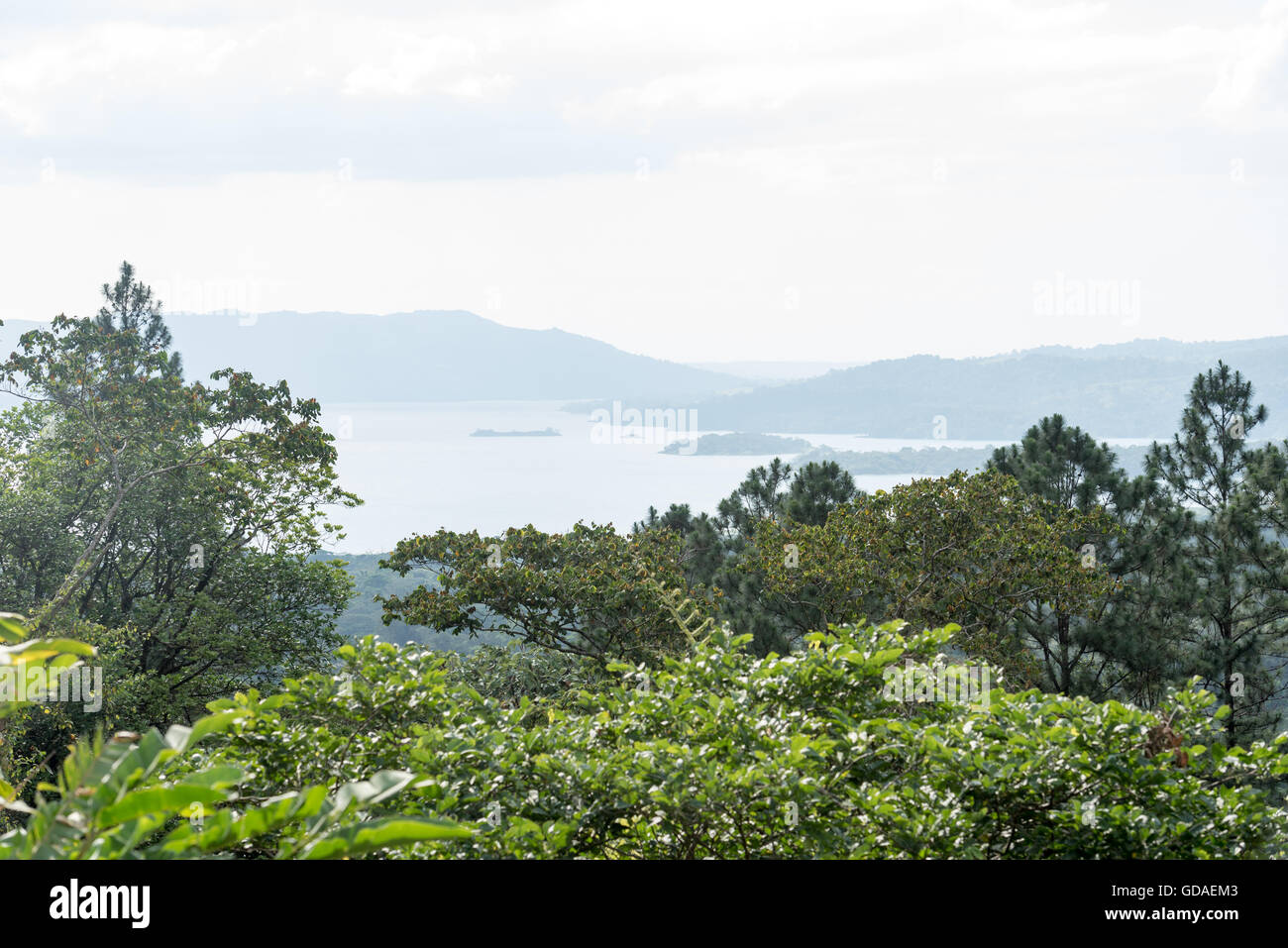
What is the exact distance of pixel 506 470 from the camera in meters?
83.6

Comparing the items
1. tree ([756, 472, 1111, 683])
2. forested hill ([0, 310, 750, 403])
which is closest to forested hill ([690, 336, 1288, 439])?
forested hill ([0, 310, 750, 403])

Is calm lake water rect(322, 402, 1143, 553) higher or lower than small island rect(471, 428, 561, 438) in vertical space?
lower

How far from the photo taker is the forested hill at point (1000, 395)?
92250mm

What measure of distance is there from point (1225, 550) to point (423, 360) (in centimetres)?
10655

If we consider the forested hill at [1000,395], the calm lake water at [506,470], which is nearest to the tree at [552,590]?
the calm lake water at [506,470]

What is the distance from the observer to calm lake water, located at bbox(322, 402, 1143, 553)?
52500 mm

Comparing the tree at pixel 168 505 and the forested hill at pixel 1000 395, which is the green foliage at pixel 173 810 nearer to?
the tree at pixel 168 505

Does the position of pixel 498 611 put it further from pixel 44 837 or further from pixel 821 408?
pixel 821 408

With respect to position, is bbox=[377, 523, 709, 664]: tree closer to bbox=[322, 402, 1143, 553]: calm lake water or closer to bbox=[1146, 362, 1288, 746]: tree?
bbox=[1146, 362, 1288, 746]: tree

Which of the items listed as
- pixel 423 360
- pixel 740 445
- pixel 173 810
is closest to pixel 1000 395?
pixel 740 445

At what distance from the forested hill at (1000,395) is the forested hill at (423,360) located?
55.1 feet

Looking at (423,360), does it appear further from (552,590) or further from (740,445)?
(552,590)

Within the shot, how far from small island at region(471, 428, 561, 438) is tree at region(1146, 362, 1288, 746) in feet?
289
